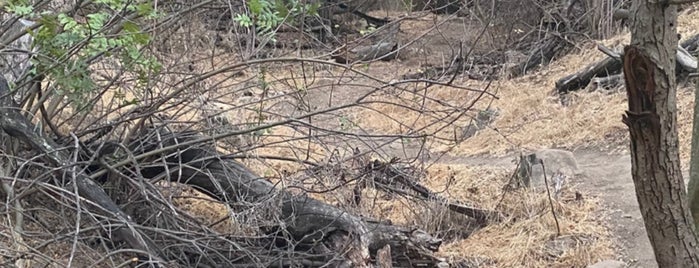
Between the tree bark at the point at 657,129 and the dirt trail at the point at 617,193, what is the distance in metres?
2.05

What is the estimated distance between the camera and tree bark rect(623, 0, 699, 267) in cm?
267

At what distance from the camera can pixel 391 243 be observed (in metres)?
4.52

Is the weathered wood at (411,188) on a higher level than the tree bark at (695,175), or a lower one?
lower

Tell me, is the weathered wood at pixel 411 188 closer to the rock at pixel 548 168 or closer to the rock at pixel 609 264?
the rock at pixel 548 168

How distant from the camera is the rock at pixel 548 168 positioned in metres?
6.24

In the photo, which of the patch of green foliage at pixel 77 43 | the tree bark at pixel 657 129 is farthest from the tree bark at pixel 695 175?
the patch of green foliage at pixel 77 43

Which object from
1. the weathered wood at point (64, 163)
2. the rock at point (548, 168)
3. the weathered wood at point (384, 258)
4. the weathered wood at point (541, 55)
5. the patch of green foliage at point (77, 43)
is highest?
the patch of green foliage at point (77, 43)

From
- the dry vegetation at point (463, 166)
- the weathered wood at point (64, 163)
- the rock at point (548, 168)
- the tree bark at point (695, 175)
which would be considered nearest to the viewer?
the tree bark at point (695, 175)

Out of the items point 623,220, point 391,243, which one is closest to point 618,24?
point 623,220

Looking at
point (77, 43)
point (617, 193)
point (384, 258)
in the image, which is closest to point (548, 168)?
point (617, 193)

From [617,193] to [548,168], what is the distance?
0.72 meters

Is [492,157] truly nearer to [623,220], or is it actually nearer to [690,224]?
[623,220]

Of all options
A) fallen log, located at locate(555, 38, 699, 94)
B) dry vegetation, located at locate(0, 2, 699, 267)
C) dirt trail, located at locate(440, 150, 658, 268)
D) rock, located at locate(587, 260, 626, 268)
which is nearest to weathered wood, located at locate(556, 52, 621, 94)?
fallen log, located at locate(555, 38, 699, 94)

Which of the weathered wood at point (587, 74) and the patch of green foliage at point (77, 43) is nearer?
the patch of green foliage at point (77, 43)
